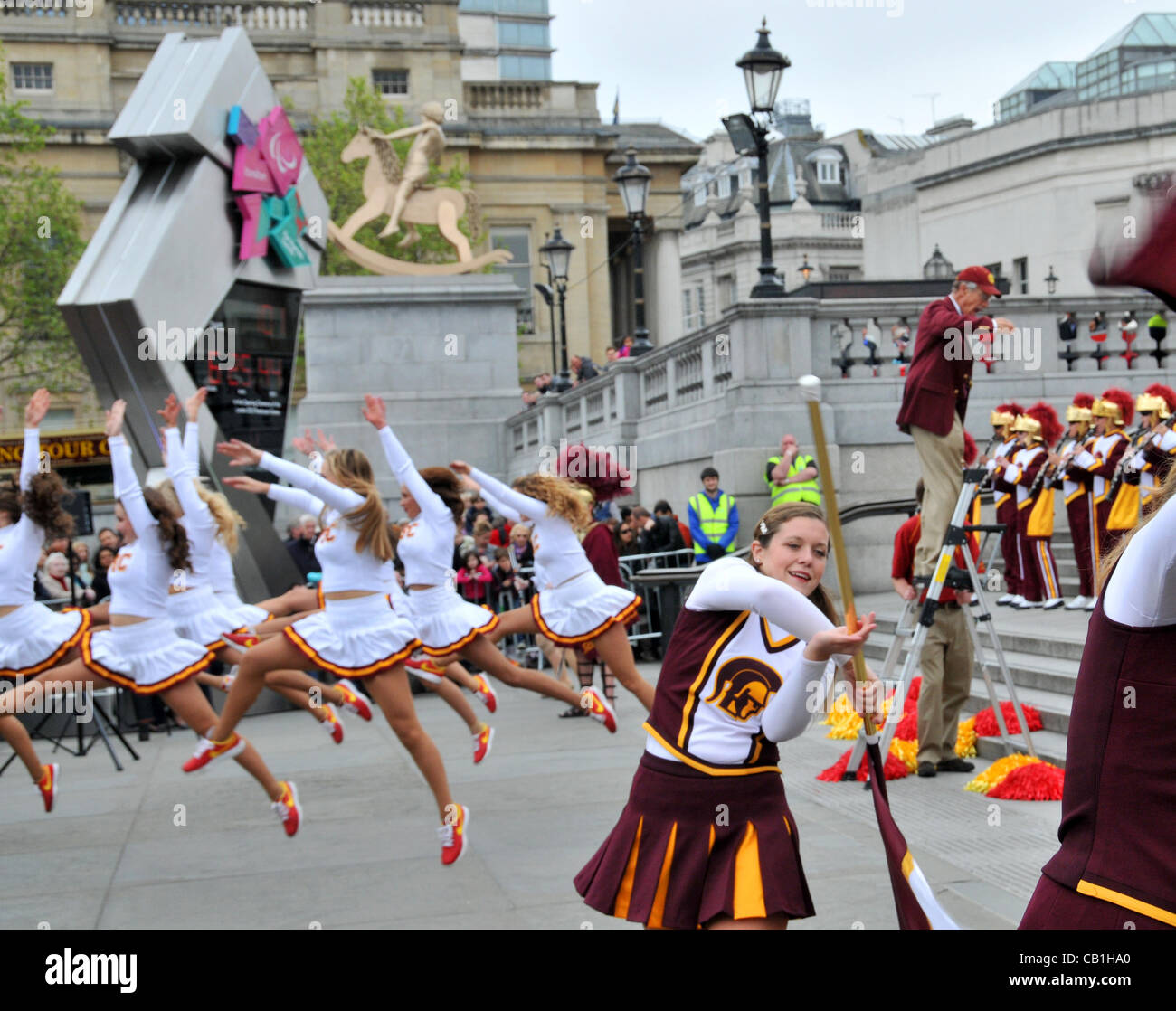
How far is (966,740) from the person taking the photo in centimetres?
959

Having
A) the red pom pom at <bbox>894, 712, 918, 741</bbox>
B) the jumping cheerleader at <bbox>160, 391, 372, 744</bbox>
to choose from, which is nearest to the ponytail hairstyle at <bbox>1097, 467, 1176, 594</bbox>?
the red pom pom at <bbox>894, 712, 918, 741</bbox>

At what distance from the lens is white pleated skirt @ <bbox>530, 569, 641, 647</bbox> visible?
10.4 m

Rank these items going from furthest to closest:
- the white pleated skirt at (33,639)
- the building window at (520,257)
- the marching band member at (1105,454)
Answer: the building window at (520,257)
the marching band member at (1105,454)
the white pleated skirt at (33,639)

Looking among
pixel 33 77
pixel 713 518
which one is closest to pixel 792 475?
pixel 713 518

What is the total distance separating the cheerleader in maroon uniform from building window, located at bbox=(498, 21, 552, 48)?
101 meters

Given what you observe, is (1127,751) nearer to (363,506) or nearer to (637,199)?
(363,506)

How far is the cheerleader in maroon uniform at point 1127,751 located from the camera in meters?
2.30

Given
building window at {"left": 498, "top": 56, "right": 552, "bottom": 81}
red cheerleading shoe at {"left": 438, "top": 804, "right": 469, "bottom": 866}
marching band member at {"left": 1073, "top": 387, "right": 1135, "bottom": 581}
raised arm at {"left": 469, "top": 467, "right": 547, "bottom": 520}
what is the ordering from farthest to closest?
building window at {"left": 498, "top": 56, "right": 552, "bottom": 81}
marching band member at {"left": 1073, "top": 387, "right": 1135, "bottom": 581}
raised arm at {"left": 469, "top": 467, "right": 547, "bottom": 520}
red cheerleading shoe at {"left": 438, "top": 804, "right": 469, "bottom": 866}

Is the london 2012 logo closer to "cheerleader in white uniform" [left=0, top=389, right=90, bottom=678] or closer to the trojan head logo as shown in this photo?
"cheerleader in white uniform" [left=0, top=389, right=90, bottom=678]

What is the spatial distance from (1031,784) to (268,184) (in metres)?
11.0

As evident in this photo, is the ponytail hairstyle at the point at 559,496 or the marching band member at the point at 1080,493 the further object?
the marching band member at the point at 1080,493

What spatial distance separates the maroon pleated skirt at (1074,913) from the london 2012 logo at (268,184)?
14.1 meters

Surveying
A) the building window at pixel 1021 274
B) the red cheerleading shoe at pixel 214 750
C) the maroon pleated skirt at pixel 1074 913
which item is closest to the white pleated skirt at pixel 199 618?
the red cheerleading shoe at pixel 214 750

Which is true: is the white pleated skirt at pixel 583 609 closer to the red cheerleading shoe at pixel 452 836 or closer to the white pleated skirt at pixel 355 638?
the white pleated skirt at pixel 355 638
